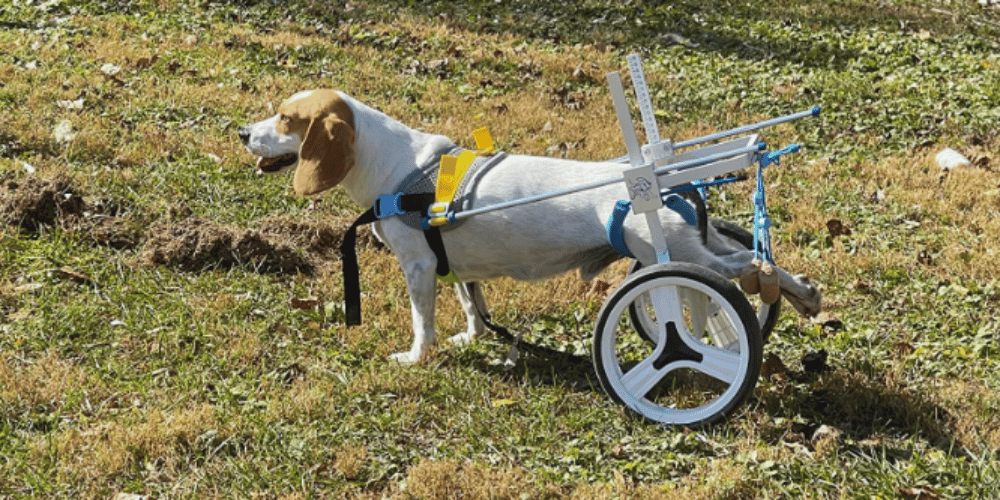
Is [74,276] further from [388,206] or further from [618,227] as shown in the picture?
[618,227]

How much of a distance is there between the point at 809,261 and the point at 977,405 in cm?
186

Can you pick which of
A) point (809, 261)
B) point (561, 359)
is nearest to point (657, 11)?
point (809, 261)

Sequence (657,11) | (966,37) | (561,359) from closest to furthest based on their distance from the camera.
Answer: (561,359) → (966,37) → (657,11)

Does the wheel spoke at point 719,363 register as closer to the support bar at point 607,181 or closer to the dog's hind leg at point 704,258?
the dog's hind leg at point 704,258

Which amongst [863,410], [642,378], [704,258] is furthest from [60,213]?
[863,410]

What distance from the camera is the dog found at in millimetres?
4219

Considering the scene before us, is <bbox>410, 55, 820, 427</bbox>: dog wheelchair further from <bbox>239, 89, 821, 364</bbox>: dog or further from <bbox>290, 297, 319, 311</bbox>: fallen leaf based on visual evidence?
<bbox>290, 297, 319, 311</bbox>: fallen leaf

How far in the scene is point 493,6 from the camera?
13.3m

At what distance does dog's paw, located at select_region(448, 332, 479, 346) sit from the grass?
0.29 feet

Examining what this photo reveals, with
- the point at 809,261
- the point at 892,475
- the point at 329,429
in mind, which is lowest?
the point at 809,261

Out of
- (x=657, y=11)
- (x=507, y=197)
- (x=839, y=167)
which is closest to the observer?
(x=507, y=197)

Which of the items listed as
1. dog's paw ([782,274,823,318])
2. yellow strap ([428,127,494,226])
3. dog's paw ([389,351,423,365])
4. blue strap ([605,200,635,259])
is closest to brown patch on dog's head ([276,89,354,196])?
yellow strap ([428,127,494,226])

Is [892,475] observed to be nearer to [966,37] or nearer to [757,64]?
[757,64]

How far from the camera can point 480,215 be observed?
4.47m
